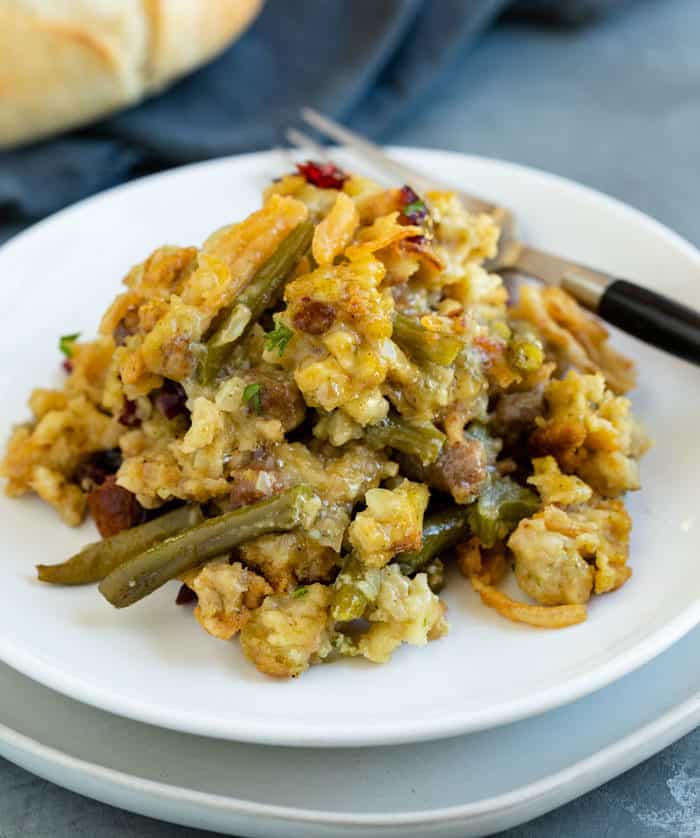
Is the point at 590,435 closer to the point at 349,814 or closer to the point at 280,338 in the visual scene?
the point at 280,338

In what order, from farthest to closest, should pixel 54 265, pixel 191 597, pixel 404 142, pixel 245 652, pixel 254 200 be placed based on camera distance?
1. pixel 404 142
2. pixel 254 200
3. pixel 54 265
4. pixel 191 597
5. pixel 245 652

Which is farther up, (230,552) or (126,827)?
(230,552)

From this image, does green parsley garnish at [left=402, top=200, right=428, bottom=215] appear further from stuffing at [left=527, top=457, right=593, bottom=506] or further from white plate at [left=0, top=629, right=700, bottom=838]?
white plate at [left=0, top=629, right=700, bottom=838]

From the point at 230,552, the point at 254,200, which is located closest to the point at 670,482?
the point at 230,552

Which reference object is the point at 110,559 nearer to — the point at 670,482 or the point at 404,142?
the point at 670,482

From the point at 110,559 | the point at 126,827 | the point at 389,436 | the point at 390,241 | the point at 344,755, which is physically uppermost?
the point at 390,241

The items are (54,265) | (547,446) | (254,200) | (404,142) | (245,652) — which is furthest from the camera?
(404,142)

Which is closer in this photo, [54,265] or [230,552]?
[230,552]
